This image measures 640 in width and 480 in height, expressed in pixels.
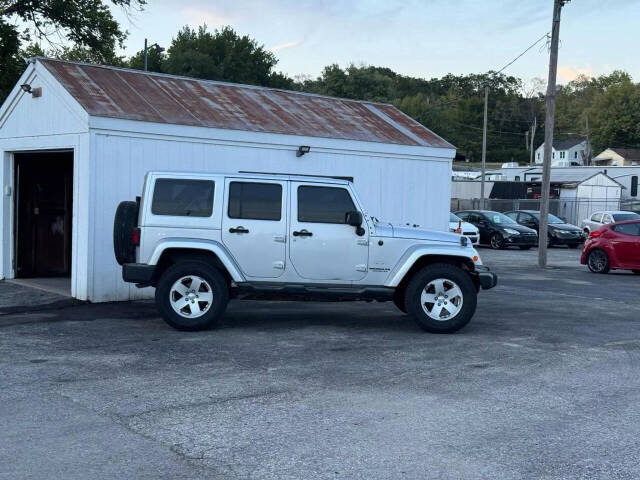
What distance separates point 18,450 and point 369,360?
13.7 ft

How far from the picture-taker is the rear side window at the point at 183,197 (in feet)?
33.9

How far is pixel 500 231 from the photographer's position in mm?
30312

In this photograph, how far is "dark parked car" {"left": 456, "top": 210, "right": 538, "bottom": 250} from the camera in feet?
98.5

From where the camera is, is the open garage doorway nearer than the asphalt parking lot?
No

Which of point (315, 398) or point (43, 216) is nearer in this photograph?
point (315, 398)

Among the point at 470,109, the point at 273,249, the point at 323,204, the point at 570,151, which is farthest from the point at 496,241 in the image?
the point at 570,151

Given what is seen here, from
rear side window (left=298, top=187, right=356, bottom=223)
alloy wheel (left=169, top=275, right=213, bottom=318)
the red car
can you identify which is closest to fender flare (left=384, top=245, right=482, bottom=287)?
rear side window (left=298, top=187, right=356, bottom=223)

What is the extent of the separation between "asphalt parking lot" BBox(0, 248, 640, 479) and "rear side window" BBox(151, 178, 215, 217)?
5.14 ft

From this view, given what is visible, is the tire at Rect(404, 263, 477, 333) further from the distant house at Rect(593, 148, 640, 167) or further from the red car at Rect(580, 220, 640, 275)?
the distant house at Rect(593, 148, 640, 167)

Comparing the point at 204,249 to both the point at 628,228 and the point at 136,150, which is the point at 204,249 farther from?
the point at 628,228

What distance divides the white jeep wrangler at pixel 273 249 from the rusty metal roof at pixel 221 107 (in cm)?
337

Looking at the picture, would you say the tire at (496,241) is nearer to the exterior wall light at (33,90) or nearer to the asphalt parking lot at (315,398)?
the asphalt parking lot at (315,398)

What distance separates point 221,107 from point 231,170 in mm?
1634

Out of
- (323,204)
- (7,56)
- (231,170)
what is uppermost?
(7,56)
